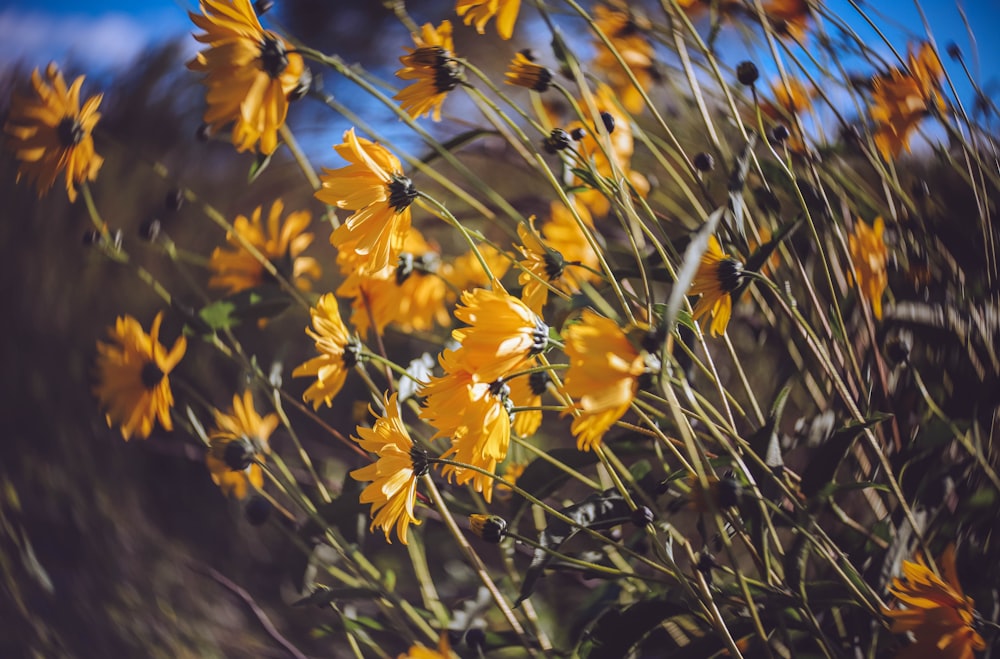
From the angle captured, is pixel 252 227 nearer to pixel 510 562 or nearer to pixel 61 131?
pixel 61 131

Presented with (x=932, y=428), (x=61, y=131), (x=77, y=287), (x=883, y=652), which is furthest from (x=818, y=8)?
(x=77, y=287)

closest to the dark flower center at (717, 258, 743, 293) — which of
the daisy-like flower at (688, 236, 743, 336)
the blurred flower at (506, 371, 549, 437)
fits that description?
the daisy-like flower at (688, 236, 743, 336)

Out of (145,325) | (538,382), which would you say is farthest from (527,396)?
(145,325)

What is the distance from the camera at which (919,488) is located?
1.13 feet

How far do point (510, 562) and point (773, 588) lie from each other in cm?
17

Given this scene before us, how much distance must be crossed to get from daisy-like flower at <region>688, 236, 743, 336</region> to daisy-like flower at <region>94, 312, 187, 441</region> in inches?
13.0

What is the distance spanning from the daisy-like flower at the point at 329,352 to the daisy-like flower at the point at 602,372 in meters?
0.18

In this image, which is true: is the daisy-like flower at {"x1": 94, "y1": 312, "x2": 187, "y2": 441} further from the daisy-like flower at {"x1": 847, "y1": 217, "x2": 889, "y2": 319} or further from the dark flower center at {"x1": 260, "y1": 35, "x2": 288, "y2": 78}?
the daisy-like flower at {"x1": 847, "y1": 217, "x2": 889, "y2": 319}

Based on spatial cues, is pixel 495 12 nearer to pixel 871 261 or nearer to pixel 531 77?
pixel 531 77

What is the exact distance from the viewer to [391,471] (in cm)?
30

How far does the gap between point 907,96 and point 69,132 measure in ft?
1.73

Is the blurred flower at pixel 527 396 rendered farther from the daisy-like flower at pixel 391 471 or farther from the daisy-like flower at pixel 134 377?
the daisy-like flower at pixel 134 377

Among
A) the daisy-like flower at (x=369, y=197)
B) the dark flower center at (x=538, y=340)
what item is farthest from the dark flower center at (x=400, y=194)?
the dark flower center at (x=538, y=340)

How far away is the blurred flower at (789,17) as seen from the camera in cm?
45
